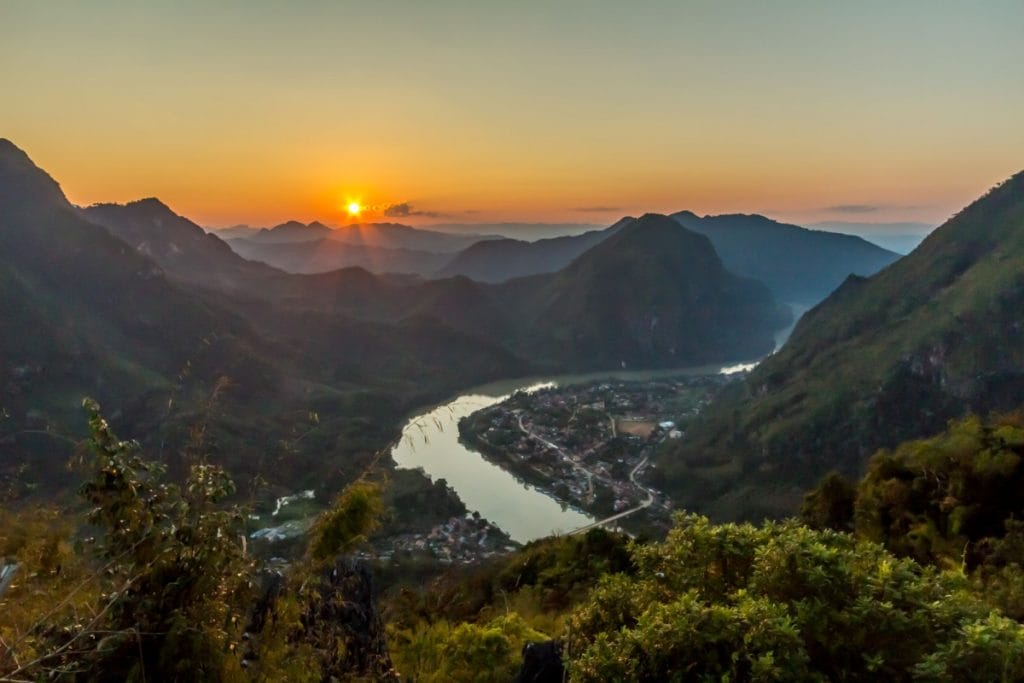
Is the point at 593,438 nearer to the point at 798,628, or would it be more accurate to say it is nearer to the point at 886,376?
the point at 886,376

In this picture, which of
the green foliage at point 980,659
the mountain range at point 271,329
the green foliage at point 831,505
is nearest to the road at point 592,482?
the mountain range at point 271,329

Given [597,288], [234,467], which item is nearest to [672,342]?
[597,288]

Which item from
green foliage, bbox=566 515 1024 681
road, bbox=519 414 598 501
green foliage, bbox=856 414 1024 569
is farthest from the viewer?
road, bbox=519 414 598 501

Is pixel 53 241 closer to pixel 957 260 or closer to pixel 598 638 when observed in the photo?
pixel 598 638

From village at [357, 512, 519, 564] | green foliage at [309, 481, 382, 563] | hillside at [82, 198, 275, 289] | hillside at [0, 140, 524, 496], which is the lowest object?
village at [357, 512, 519, 564]

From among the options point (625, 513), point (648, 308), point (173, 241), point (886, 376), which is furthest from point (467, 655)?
point (173, 241)

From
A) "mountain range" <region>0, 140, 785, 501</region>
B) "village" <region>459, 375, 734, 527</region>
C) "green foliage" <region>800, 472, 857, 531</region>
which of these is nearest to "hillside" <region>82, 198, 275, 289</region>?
"mountain range" <region>0, 140, 785, 501</region>

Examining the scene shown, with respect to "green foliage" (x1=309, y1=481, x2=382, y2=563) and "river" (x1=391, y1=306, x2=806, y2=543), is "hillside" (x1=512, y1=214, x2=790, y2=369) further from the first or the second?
"green foliage" (x1=309, y1=481, x2=382, y2=563)
